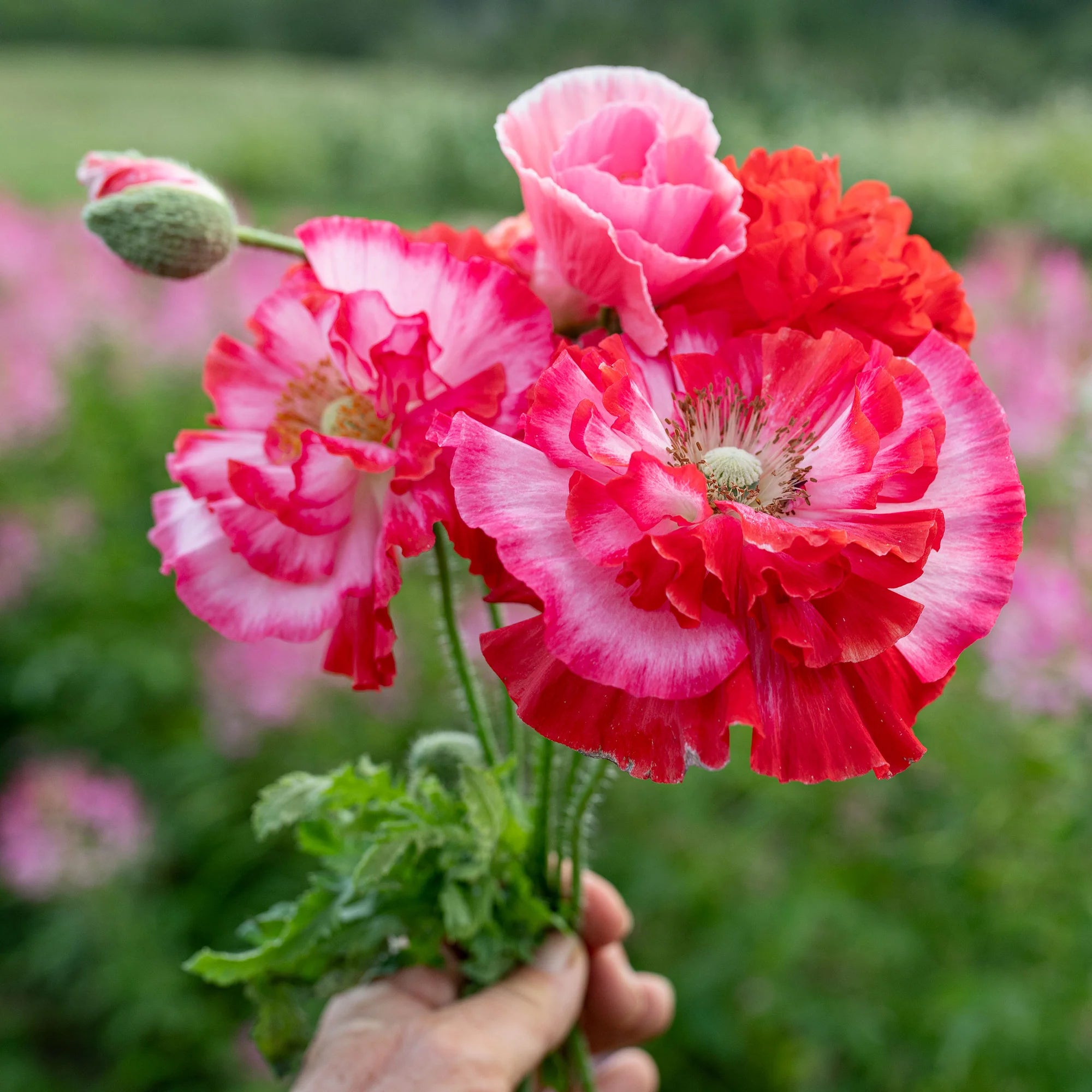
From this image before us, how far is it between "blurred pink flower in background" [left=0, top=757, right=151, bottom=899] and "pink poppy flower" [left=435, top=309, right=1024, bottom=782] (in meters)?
1.88

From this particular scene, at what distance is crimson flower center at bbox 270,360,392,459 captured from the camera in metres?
0.82

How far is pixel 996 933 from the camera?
194cm

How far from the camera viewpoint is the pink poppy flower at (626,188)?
0.71 meters

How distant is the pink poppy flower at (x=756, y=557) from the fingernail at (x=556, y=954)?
1.69ft

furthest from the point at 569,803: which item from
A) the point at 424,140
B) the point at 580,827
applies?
the point at 424,140

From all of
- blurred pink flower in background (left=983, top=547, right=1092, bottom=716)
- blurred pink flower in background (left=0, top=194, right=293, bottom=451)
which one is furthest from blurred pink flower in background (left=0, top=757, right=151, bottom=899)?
blurred pink flower in background (left=983, top=547, right=1092, bottom=716)

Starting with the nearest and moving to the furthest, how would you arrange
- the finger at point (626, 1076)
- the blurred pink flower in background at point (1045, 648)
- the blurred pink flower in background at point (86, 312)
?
the finger at point (626, 1076), the blurred pink flower in background at point (1045, 648), the blurred pink flower in background at point (86, 312)

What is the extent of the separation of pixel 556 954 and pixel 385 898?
20 centimetres

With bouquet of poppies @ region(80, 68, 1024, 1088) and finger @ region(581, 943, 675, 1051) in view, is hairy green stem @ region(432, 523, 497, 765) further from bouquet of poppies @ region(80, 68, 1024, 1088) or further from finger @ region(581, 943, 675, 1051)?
finger @ region(581, 943, 675, 1051)

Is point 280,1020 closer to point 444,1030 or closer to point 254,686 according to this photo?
point 444,1030

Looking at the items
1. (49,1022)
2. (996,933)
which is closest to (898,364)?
(996,933)

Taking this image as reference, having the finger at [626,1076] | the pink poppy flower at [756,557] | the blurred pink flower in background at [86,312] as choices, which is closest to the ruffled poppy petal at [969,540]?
the pink poppy flower at [756,557]

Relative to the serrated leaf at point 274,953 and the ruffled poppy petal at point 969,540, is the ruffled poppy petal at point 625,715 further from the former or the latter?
the serrated leaf at point 274,953

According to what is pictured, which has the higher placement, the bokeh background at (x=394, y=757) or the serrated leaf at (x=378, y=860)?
the serrated leaf at (x=378, y=860)
